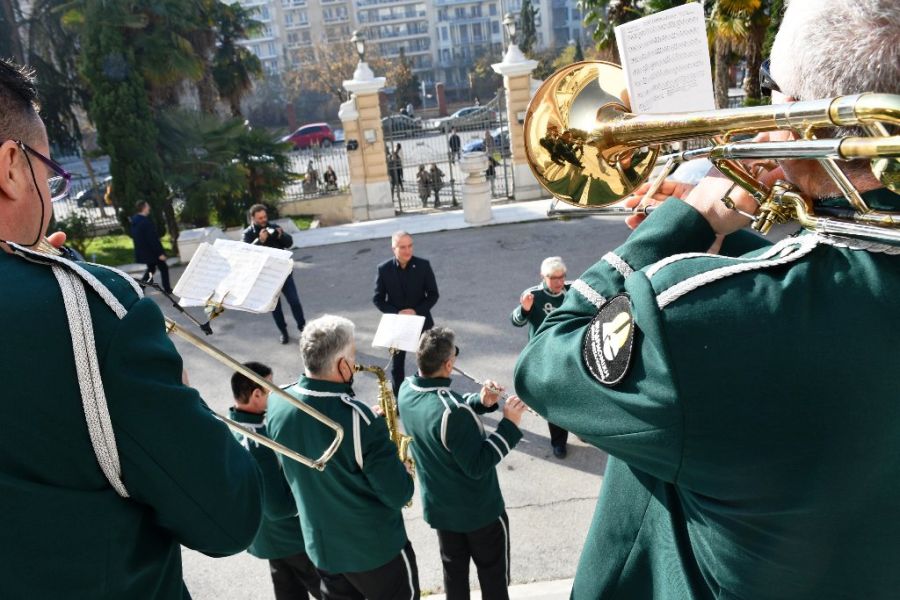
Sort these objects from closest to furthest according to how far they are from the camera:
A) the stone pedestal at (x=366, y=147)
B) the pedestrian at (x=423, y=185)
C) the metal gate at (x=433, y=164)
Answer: the stone pedestal at (x=366, y=147)
the metal gate at (x=433, y=164)
the pedestrian at (x=423, y=185)

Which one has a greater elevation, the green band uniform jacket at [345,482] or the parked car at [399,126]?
the parked car at [399,126]

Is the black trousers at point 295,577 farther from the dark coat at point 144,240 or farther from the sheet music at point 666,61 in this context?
the dark coat at point 144,240

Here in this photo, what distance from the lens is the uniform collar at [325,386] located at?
3064 mm

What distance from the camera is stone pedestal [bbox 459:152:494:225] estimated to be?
45.9 ft

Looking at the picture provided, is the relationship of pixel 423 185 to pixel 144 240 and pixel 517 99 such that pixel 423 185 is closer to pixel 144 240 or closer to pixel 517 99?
pixel 517 99

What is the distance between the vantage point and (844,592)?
1182 millimetres

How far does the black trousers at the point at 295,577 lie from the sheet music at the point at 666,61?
2677 mm

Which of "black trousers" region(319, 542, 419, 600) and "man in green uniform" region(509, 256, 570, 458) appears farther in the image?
"man in green uniform" region(509, 256, 570, 458)

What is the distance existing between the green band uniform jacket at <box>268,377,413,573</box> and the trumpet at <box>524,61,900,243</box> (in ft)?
4.62

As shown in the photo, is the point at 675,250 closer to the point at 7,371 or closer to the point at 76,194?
the point at 7,371

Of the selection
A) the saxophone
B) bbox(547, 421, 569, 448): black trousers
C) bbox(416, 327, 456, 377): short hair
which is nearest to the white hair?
bbox(416, 327, 456, 377): short hair

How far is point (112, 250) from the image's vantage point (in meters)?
15.8

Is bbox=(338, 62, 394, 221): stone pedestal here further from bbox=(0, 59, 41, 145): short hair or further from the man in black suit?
bbox=(0, 59, 41, 145): short hair

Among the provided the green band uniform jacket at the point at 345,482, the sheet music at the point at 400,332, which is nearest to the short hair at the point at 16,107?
the green band uniform jacket at the point at 345,482
